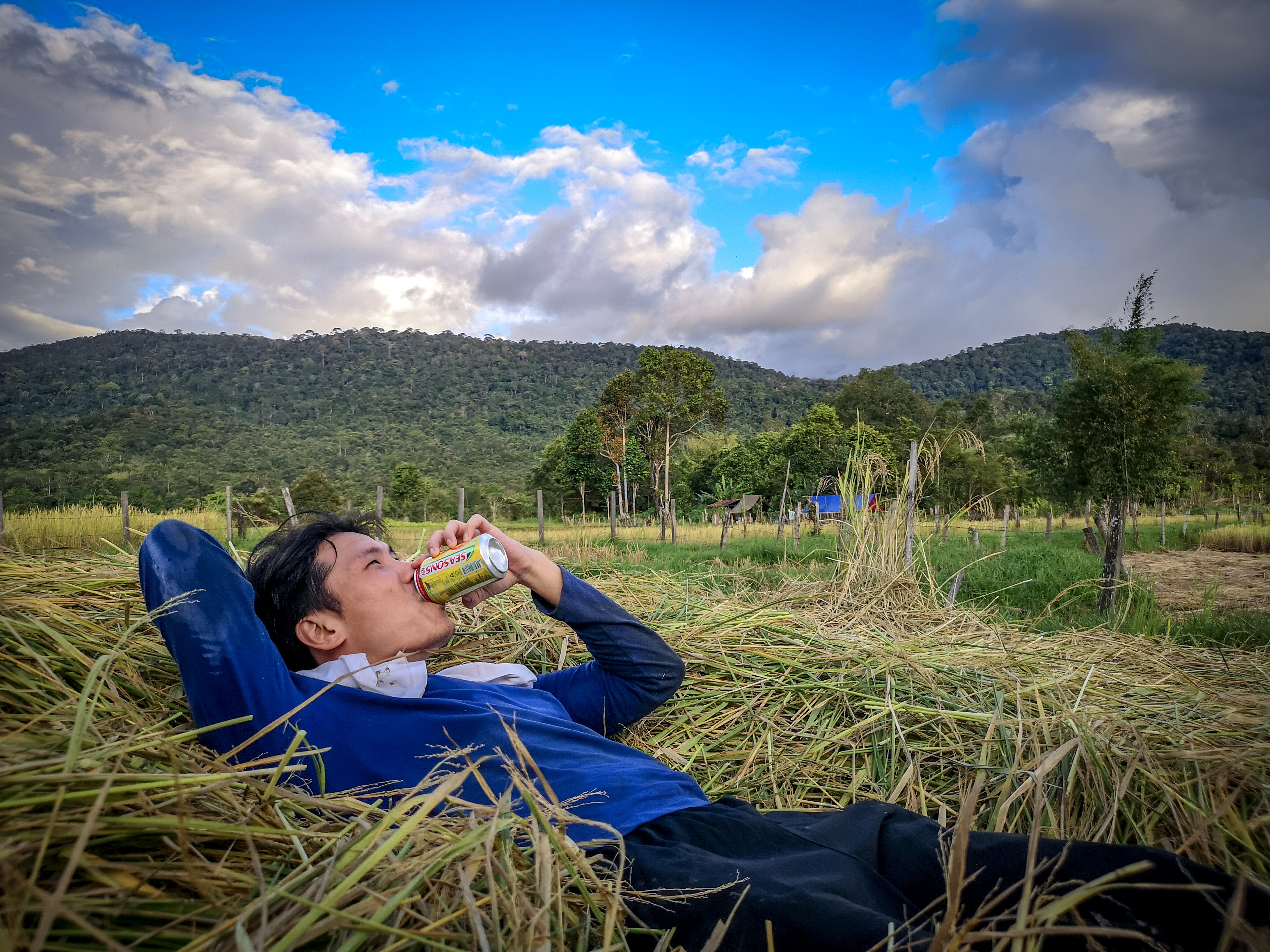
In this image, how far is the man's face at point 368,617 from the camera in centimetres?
167

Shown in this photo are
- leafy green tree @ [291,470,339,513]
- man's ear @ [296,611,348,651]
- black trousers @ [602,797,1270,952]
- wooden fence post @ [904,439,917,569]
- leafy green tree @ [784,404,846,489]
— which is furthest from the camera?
leafy green tree @ [784,404,846,489]

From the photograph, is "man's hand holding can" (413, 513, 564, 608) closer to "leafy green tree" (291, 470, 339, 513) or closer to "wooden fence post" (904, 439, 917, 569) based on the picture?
"wooden fence post" (904, 439, 917, 569)

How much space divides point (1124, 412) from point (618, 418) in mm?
32065

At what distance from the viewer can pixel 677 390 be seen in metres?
37.0

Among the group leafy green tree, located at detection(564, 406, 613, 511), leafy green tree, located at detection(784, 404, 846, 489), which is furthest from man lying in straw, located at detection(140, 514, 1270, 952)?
leafy green tree, located at detection(564, 406, 613, 511)

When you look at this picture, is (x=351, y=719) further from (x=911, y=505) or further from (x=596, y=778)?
(x=911, y=505)

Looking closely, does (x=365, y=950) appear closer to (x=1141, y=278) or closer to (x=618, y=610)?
(x=618, y=610)

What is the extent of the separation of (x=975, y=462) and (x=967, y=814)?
1349 inches

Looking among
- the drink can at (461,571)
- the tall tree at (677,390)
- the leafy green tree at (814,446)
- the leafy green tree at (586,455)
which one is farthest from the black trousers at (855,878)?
the leafy green tree at (586,455)

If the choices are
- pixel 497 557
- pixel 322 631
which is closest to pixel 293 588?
pixel 322 631

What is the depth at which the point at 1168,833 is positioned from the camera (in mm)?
1580

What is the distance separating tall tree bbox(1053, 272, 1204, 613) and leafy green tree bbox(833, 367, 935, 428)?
119 ft

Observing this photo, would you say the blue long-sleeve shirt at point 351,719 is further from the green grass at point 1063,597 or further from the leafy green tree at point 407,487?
the leafy green tree at point 407,487

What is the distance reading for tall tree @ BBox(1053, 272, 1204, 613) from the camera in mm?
6969
